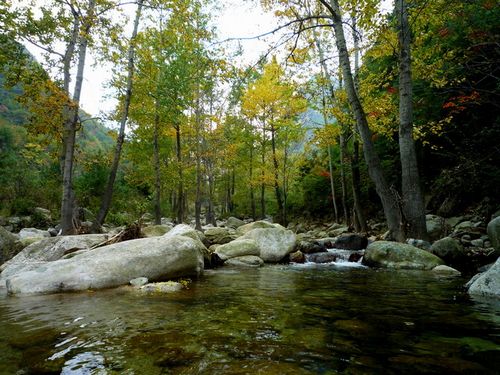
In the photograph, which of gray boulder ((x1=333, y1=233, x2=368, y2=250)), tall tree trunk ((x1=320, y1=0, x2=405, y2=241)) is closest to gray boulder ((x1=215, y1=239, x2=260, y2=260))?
gray boulder ((x1=333, y1=233, x2=368, y2=250))

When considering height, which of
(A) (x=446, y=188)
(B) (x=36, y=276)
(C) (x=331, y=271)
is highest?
(A) (x=446, y=188)

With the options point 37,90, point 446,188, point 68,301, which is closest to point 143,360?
point 68,301

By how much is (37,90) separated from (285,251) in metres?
8.31

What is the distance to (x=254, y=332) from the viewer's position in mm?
2852

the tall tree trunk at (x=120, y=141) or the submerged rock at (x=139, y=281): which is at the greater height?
the tall tree trunk at (x=120, y=141)

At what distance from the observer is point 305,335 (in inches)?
108

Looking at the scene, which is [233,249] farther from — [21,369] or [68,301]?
[21,369]

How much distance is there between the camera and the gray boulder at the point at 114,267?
4828 mm

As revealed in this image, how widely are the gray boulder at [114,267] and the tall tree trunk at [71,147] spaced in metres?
4.70

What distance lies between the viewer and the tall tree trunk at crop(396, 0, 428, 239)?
27.3ft

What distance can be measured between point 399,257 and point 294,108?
1491 cm

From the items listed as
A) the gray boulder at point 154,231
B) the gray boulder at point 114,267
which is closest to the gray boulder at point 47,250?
the gray boulder at point 114,267

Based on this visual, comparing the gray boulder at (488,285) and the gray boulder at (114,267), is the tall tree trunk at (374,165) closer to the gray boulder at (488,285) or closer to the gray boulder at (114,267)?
the gray boulder at (488,285)

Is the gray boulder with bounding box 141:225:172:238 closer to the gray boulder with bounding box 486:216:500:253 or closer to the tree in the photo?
the gray boulder with bounding box 486:216:500:253
